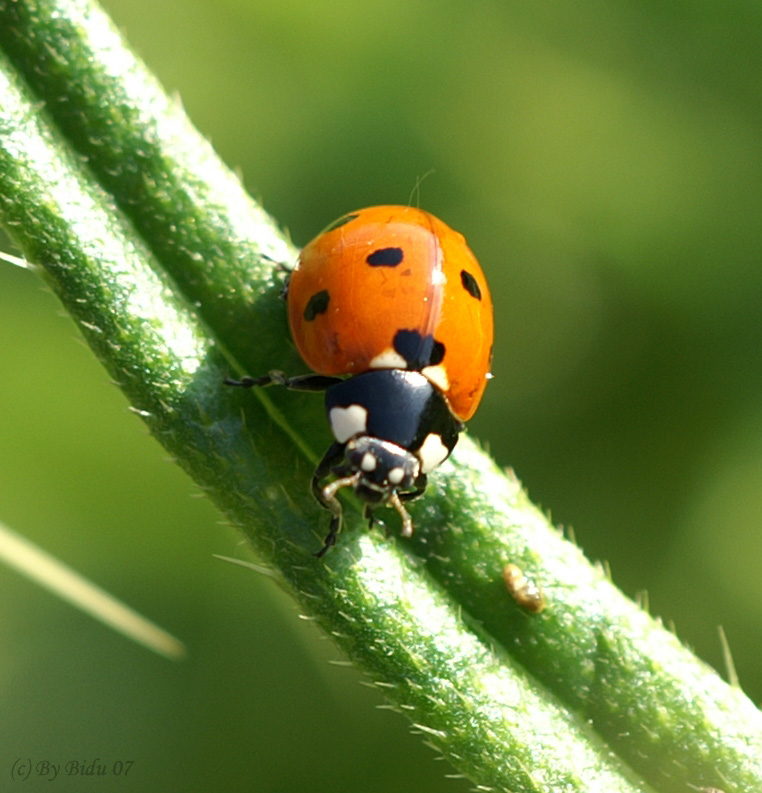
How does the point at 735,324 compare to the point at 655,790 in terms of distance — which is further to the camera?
the point at 735,324

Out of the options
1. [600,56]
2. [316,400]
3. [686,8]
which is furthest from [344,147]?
[316,400]

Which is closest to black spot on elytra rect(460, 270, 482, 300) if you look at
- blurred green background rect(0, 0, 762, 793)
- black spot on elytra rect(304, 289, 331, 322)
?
black spot on elytra rect(304, 289, 331, 322)

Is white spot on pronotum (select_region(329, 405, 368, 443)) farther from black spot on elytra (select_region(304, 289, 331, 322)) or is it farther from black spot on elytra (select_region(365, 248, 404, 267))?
black spot on elytra (select_region(365, 248, 404, 267))

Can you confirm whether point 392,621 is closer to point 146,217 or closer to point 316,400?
point 316,400

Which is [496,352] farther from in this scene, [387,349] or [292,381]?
[292,381]

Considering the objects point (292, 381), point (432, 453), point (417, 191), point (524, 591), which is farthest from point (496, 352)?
point (524, 591)
